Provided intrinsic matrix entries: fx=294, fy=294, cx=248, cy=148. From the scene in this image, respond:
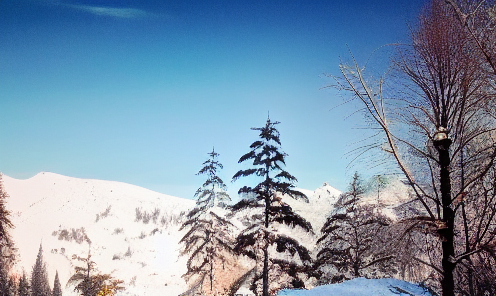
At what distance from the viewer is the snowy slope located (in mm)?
91500

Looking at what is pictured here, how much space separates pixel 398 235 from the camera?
432 centimetres

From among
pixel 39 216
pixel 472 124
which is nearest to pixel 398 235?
pixel 472 124

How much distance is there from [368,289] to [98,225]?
13983 cm

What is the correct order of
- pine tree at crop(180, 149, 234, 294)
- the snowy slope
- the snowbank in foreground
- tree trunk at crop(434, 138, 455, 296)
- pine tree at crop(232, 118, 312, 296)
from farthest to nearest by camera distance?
the snowy slope, pine tree at crop(180, 149, 234, 294), pine tree at crop(232, 118, 312, 296), the snowbank in foreground, tree trunk at crop(434, 138, 455, 296)

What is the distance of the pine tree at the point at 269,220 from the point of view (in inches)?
562

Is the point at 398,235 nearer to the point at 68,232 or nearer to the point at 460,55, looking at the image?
the point at 460,55

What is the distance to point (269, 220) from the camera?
49.5 feet

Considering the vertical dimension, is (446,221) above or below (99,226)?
below

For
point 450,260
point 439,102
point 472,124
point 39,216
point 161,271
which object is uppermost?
point 39,216

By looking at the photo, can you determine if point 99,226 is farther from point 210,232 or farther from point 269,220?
point 269,220

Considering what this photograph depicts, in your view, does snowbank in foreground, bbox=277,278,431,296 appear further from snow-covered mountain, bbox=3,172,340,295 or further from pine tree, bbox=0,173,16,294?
snow-covered mountain, bbox=3,172,340,295

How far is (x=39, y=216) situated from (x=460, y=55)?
151m

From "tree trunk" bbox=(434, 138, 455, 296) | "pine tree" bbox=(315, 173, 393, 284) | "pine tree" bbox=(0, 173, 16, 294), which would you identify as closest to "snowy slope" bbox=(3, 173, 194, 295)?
"pine tree" bbox=(0, 173, 16, 294)

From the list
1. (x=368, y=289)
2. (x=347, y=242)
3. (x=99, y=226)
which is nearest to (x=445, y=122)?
(x=368, y=289)
